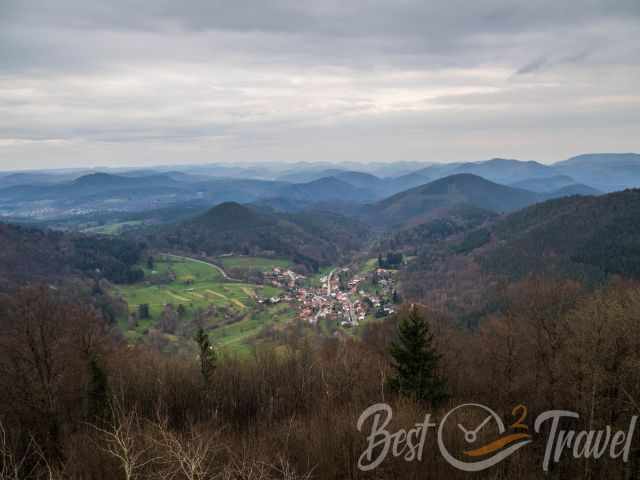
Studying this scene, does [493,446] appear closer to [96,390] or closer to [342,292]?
[96,390]

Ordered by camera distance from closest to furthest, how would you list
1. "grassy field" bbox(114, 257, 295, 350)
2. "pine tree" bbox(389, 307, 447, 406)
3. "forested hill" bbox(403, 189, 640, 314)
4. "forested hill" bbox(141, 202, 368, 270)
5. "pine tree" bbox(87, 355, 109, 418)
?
"pine tree" bbox(87, 355, 109, 418) < "pine tree" bbox(389, 307, 447, 406) < "grassy field" bbox(114, 257, 295, 350) < "forested hill" bbox(403, 189, 640, 314) < "forested hill" bbox(141, 202, 368, 270)

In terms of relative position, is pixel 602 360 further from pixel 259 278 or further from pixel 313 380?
pixel 259 278

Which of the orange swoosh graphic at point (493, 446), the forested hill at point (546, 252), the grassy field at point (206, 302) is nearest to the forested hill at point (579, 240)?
the forested hill at point (546, 252)

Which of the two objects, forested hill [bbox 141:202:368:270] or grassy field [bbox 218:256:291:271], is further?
forested hill [bbox 141:202:368:270]

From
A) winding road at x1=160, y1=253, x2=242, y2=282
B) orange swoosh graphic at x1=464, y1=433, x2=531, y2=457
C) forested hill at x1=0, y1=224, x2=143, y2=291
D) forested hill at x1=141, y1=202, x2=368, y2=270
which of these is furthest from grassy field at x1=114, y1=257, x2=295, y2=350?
orange swoosh graphic at x1=464, y1=433, x2=531, y2=457

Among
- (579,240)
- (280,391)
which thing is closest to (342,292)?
(579,240)

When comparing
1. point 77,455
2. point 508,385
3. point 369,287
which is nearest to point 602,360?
point 508,385

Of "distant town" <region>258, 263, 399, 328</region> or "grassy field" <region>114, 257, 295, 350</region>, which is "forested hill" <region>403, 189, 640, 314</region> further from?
"grassy field" <region>114, 257, 295, 350</region>
